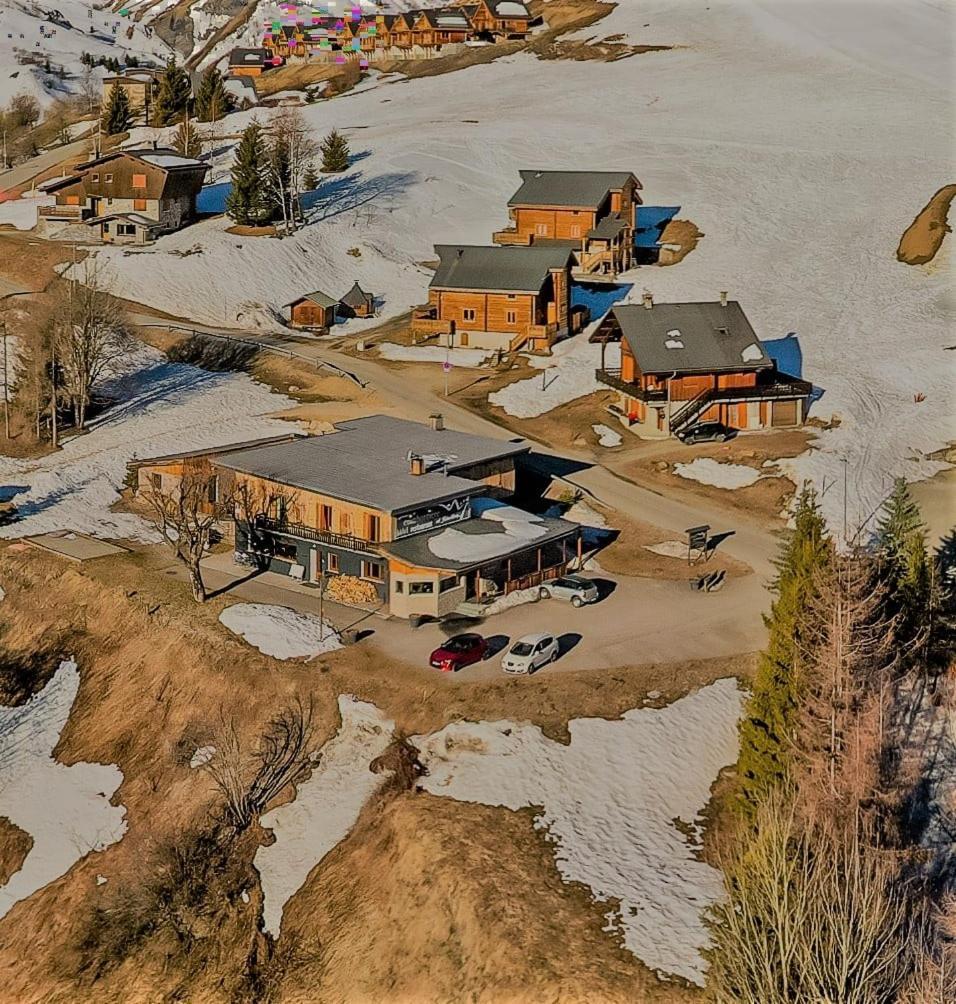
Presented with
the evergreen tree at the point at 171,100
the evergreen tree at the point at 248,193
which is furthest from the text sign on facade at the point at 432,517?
the evergreen tree at the point at 171,100

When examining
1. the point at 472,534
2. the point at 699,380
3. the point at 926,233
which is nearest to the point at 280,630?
the point at 472,534

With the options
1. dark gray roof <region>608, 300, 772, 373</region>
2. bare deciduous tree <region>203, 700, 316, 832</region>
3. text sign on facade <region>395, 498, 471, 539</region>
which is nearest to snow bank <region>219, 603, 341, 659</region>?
bare deciduous tree <region>203, 700, 316, 832</region>

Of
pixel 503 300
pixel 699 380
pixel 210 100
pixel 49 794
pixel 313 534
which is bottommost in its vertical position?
pixel 49 794

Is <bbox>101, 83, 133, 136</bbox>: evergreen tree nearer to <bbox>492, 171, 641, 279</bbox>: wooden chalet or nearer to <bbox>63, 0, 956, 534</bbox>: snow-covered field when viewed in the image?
<bbox>63, 0, 956, 534</bbox>: snow-covered field

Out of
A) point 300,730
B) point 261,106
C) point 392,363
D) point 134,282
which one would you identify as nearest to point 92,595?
point 300,730

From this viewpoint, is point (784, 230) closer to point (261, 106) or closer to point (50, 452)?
point (50, 452)

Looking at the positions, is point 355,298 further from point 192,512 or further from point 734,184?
point 192,512
